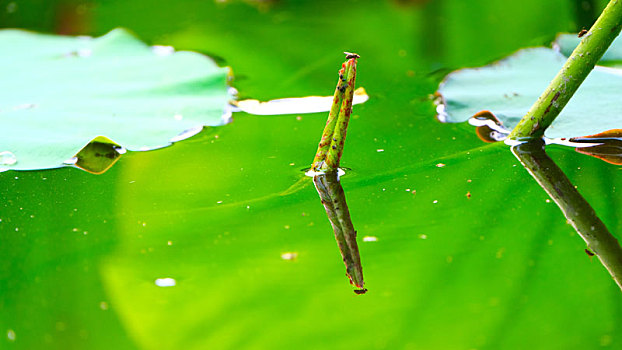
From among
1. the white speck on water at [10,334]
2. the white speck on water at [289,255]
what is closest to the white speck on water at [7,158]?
the white speck on water at [10,334]

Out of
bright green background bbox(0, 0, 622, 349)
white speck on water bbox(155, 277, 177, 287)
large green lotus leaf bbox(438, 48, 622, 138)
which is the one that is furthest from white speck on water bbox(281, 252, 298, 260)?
large green lotus leaf bbox(438, 48, 622, 138)

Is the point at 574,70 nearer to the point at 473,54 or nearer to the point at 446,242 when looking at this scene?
the point at 446,242

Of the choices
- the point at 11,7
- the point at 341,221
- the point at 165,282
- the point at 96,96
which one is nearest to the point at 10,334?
the point at 165,282

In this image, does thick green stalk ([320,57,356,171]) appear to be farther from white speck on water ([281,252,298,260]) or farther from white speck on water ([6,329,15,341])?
white speck on water ([6,329,15,341])

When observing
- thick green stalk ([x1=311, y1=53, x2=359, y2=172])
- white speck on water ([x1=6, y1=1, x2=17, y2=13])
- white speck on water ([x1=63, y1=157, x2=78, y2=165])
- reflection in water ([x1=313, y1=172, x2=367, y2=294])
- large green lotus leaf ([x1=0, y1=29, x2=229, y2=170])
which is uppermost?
thick green stalk ([x1=311, y1=53, x2=359, y2=172])

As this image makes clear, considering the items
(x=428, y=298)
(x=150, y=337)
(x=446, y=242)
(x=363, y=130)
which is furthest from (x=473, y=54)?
(x=150, y=337)

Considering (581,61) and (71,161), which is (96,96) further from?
(581,61)

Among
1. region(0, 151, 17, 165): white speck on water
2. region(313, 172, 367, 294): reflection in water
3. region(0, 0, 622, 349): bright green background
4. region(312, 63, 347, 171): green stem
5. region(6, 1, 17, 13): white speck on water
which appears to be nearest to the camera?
region(0, 0, 622, 349): bright green background
